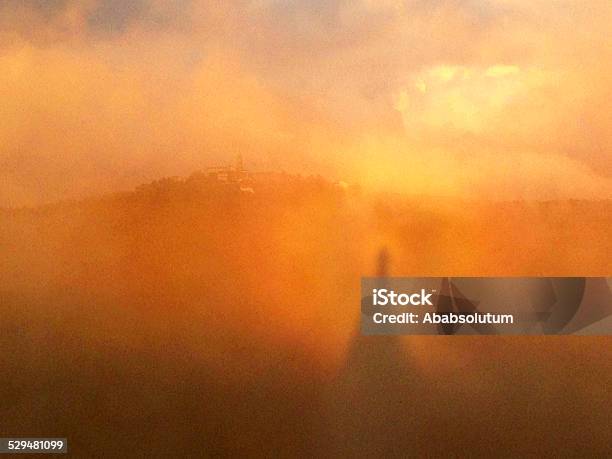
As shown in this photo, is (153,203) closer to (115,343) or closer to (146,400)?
(115,343)

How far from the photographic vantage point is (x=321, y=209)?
2.61m

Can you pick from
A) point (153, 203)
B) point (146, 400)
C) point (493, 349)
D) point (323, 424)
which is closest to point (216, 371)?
point (146, 400)

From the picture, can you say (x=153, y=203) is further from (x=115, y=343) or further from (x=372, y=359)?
(x=372, y=359)

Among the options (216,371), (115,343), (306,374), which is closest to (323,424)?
(306,374)

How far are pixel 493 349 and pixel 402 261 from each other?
1.61ft

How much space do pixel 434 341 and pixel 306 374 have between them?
0.51 m

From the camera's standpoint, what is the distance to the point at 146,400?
261 cm

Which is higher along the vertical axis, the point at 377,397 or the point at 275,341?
the point at 275,341

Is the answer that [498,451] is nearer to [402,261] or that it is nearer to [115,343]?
[402,261]

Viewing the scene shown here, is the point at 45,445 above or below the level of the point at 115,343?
below

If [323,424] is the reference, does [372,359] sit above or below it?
above

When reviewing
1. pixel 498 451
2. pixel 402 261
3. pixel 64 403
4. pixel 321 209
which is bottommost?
pixel 498 451

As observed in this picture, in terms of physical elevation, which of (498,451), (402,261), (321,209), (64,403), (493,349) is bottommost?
(498,451)

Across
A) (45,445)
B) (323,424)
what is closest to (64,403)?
(45,445)
